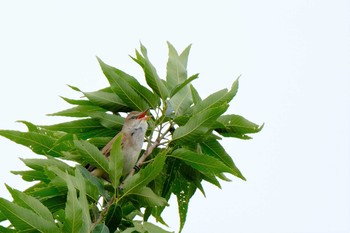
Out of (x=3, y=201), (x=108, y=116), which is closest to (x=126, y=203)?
(x=108, y=116)

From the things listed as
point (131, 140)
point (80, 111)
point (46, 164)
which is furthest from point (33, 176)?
point (131, 140)

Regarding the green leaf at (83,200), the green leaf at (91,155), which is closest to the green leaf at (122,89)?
the green leaf at (91,155)

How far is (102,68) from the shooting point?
536cm

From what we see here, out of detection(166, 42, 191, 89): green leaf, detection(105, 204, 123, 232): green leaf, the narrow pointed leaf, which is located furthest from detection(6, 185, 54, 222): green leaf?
detection(166, 42, 191, 89): green leaf

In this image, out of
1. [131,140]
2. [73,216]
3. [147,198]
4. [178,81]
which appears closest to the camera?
[73,216]

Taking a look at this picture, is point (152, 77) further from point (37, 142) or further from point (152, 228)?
point (152, 228)

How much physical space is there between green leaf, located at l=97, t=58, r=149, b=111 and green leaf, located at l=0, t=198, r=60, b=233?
4.89 feet

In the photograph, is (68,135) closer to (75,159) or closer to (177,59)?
(75,159)

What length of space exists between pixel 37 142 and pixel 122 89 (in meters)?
0.77

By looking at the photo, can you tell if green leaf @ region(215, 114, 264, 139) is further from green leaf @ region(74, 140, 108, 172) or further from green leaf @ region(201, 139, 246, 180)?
green leaf @ region(74, 140, 108, 172)

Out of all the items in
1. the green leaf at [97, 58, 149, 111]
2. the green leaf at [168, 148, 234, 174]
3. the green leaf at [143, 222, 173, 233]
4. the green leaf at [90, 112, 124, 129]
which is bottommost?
the green leaf at [143, 222, 173, 233]

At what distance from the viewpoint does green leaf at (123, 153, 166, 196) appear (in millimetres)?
4562

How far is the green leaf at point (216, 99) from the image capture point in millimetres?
5434

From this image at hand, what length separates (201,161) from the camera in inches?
200
